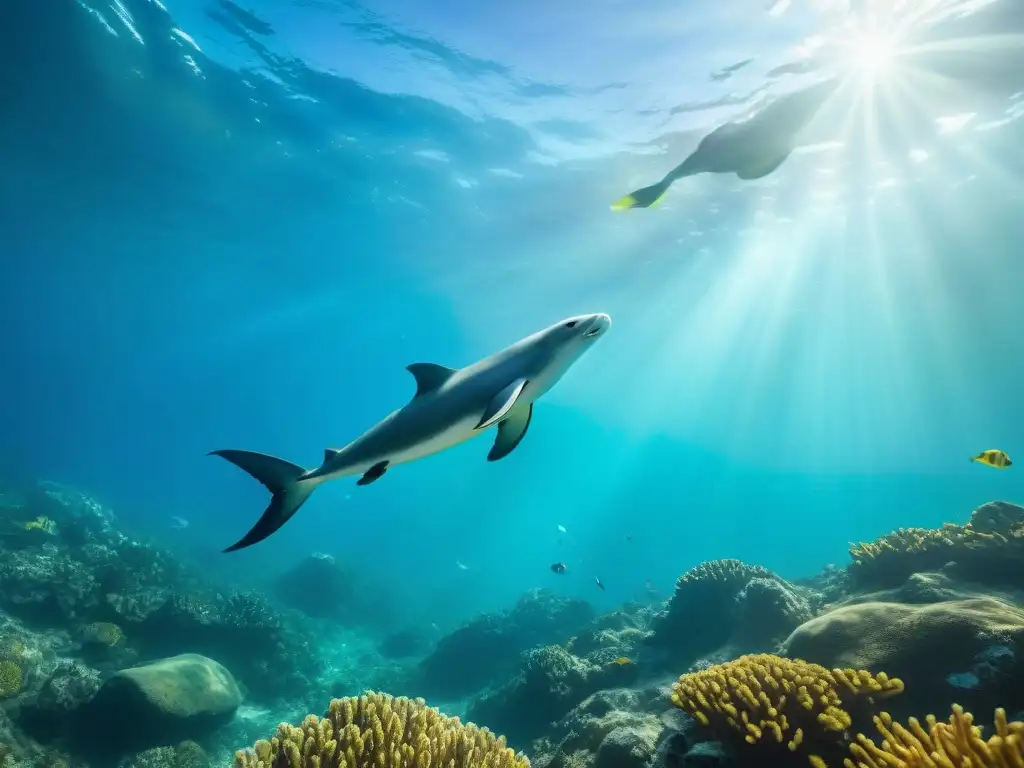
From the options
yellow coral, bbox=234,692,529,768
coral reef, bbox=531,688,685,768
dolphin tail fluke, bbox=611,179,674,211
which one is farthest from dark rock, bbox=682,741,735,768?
dolphin tail fluke, bbox=611,179,674,211

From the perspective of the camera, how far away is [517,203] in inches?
989

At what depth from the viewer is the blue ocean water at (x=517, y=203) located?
16.3m

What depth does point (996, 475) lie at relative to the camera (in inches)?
3563

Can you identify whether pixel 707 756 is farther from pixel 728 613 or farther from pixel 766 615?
pixel 728 613

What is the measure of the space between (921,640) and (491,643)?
14.4 metres

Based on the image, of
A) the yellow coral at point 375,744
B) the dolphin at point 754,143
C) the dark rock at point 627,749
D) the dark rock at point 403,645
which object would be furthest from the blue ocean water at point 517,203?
the yellow coral at point 375,744

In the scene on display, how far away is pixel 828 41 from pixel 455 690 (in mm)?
23660

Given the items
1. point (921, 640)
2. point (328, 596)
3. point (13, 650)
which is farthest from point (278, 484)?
point (328, 596)

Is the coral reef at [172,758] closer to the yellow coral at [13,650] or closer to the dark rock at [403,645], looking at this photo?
the yellow coral at [13,650]

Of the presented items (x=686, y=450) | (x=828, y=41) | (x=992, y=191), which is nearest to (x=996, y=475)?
(x=686, y=450)

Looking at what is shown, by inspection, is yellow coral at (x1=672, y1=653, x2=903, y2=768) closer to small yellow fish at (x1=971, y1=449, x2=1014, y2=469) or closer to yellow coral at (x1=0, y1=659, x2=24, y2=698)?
small yellow fish at (x1=971, y1=449, x2=1014, y2=469)

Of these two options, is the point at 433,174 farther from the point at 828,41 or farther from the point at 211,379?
the point at 211,379

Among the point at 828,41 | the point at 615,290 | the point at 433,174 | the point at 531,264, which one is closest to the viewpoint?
the point at 828,41

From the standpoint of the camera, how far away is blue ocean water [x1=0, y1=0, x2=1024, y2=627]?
16.3m
